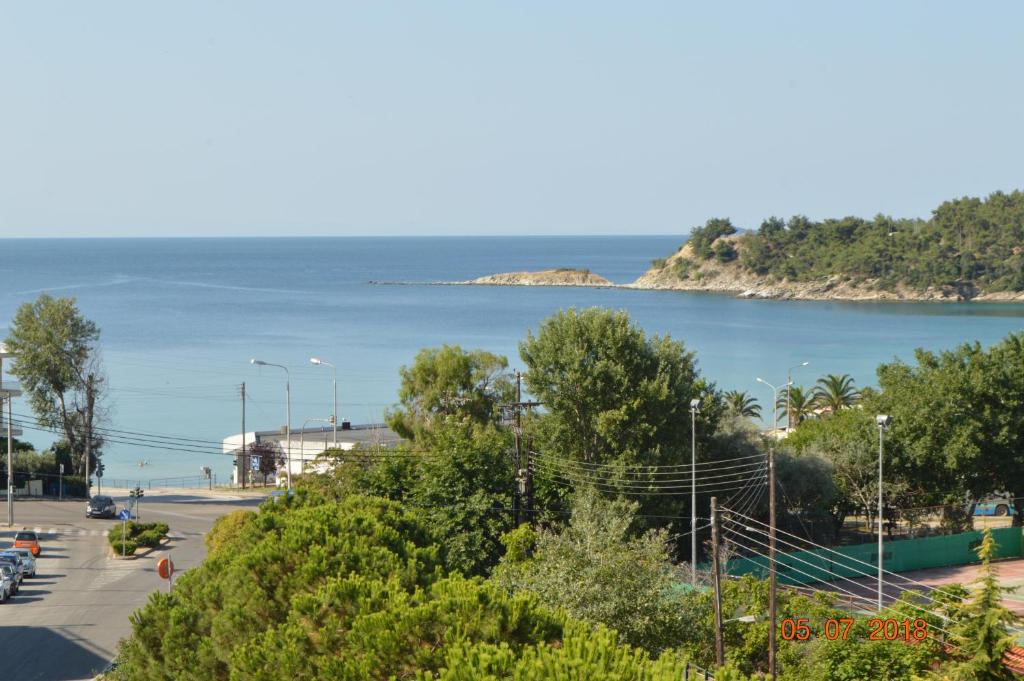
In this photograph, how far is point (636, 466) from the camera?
38.4 m

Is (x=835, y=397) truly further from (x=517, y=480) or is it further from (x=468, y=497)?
(x=468, y=497)

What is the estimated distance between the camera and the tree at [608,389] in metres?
39.7

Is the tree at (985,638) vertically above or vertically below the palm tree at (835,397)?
above

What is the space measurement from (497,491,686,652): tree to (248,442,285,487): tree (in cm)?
4120

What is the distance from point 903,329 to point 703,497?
396 ft

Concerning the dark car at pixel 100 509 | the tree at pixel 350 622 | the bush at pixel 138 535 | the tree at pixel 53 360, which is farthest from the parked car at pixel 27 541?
the tree at pixel 350 622

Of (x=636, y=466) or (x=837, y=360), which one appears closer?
(x=636, y=466)

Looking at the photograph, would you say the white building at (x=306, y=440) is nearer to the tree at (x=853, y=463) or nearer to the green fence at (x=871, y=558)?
the tree at (x=853, y=463)

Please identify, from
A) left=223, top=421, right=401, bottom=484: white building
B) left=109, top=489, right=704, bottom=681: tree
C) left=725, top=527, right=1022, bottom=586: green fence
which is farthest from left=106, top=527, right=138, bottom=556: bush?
left=725, top=527, right=1022, bottom=586: green fence

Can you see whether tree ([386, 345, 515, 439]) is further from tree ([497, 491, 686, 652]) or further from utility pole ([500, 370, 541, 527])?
tree ([497, 491, 686, 652])

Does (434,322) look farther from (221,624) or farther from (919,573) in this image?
(221,624)

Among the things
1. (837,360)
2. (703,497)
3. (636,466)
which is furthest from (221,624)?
(837,360)

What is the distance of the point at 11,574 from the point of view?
35.0 m

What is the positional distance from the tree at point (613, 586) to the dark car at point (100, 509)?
3168 cm
